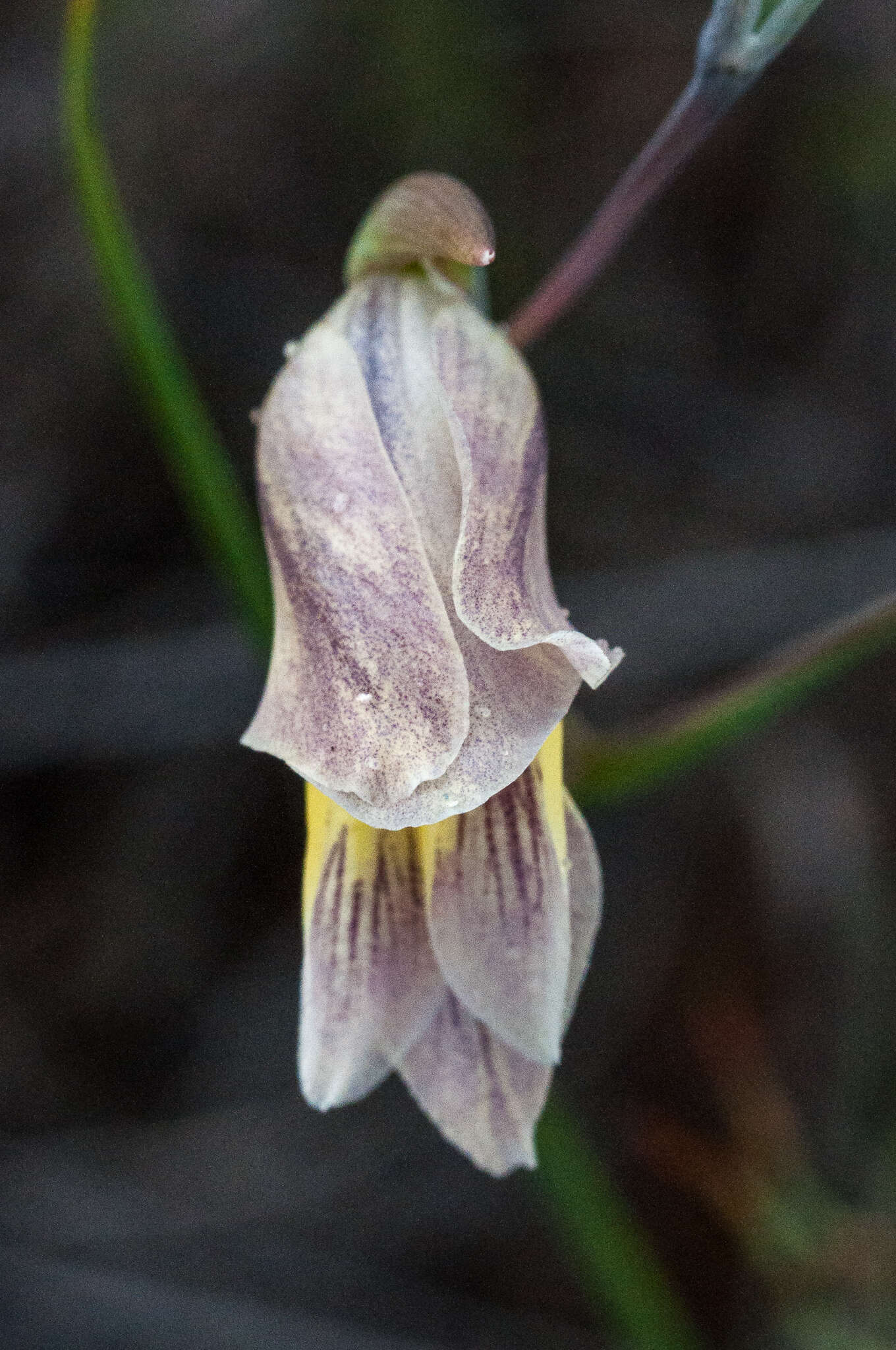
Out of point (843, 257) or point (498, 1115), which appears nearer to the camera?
point (498, 1115)

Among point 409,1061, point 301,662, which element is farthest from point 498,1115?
point 301,662

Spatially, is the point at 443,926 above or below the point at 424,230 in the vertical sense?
below

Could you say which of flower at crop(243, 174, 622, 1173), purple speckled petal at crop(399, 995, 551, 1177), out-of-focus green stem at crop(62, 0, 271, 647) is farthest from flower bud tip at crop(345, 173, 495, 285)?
purple speckled petal at crop(399, 995, 551, 1177)

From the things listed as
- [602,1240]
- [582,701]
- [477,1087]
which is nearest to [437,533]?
[477,1087]

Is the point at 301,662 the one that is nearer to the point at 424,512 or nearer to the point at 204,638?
the point at 424,512

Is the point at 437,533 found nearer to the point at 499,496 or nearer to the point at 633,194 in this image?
the point at 499,496
